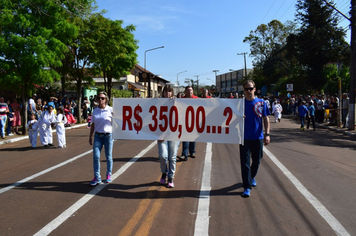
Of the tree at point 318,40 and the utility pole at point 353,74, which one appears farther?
the tree at point 318,40

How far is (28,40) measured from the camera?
14.7 meters

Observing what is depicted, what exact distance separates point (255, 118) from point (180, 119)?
144 cm

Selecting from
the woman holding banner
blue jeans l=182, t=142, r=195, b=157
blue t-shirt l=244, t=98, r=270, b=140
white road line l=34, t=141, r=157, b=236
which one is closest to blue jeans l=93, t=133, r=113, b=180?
white road line l=34, t=141, r=157, b=236

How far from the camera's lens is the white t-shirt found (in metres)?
6.50

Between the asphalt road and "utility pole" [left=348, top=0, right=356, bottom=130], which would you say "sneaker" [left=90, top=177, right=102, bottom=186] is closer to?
the asphalt road

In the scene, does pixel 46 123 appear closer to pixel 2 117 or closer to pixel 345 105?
pixel 2 117

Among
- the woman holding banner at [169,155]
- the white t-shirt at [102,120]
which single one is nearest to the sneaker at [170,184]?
the woman holding banner at [169,155]

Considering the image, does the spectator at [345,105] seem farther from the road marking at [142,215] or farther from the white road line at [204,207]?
the road marking at [142,215]

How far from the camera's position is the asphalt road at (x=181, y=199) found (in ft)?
14.5

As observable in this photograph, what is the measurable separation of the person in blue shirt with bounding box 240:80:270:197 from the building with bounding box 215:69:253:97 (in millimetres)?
92028

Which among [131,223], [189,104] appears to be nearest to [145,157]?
[189,104]

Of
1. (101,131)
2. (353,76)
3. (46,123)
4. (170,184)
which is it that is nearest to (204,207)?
(170,184)

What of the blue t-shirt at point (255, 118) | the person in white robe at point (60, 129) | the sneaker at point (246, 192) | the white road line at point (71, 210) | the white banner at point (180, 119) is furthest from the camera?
the person in white robe at point (60, 129)

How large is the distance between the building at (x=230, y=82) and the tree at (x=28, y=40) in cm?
8363
